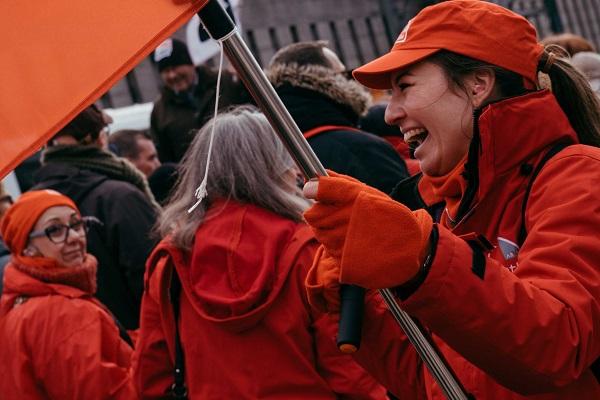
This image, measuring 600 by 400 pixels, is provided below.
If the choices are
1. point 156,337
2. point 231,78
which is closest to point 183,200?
point 156,337

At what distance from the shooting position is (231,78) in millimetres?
7070

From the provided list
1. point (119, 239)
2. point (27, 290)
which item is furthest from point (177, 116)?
point (27, 290)

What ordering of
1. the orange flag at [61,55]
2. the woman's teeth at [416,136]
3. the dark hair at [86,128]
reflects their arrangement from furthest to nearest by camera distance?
the dark hair at [86,128]
the woman's teeth at [416,136]
the orange flag at [61,55]

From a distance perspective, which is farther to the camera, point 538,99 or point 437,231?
point 538,99

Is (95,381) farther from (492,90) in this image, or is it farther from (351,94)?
(492,90)

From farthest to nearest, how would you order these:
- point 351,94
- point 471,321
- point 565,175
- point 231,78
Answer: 1. point 231,78
2. point 351,94
3. point 565,175
4. point 471,321

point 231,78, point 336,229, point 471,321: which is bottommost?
point 231,78

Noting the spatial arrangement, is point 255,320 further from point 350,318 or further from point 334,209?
point 334,209

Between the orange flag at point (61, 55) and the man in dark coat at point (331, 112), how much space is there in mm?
2606

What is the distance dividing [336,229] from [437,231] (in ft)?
0.64

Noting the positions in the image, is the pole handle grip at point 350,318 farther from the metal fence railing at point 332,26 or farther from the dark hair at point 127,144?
the metal fence railing at point 332,26

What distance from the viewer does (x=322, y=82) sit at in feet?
16.8


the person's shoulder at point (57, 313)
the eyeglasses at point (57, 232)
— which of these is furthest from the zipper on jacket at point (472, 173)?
the eyeglasses at point (57, 232)

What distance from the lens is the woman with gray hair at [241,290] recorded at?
12.4 ft
